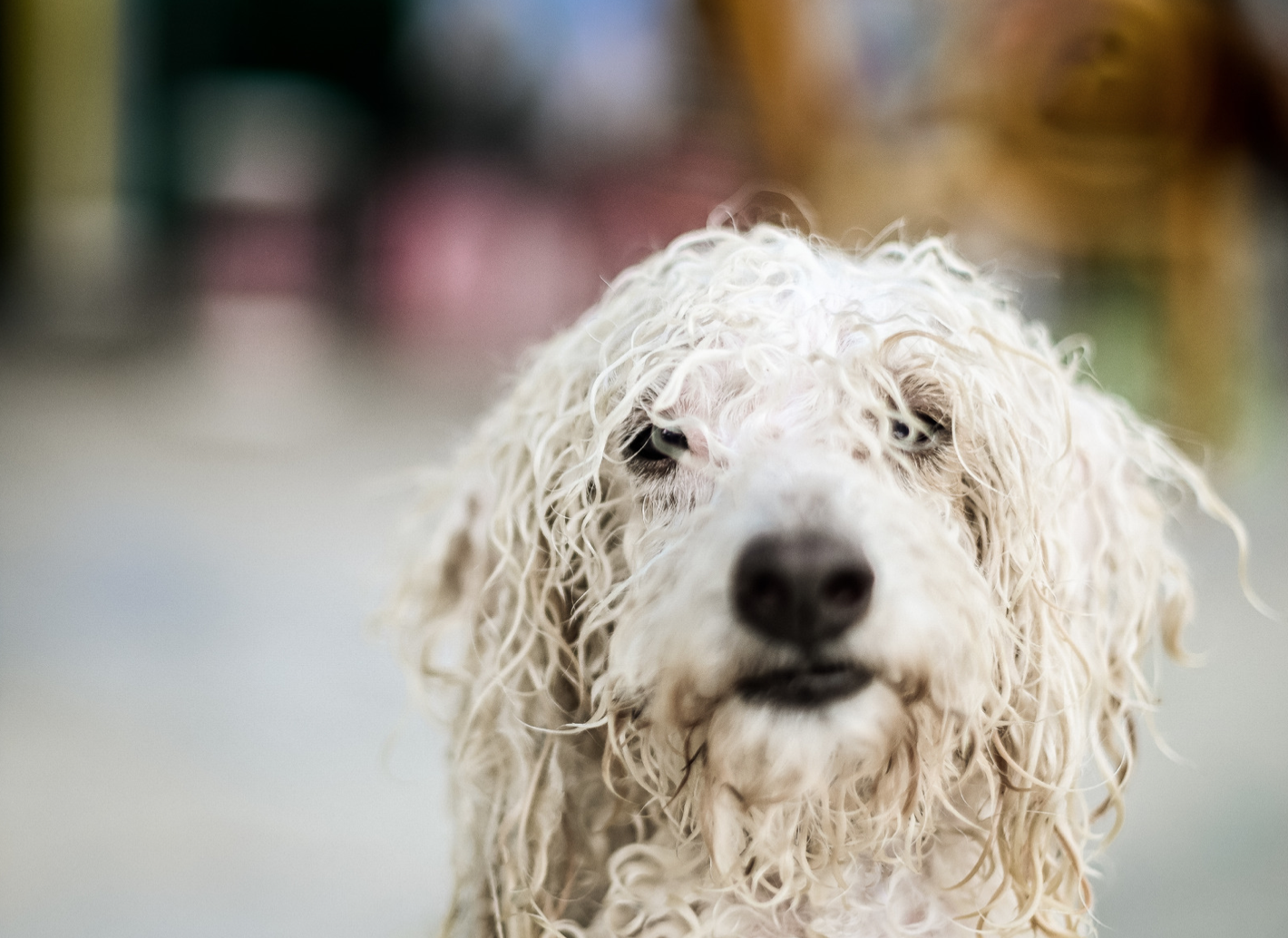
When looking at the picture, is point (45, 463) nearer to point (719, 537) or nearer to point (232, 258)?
point (232, 258)

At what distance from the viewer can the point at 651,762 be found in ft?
3.14

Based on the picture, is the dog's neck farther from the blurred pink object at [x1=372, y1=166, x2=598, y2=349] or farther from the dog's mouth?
the blurred pink object at [x1=372, y1=166, x2=598, y2=349]

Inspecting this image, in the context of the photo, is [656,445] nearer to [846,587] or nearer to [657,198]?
[846,587]

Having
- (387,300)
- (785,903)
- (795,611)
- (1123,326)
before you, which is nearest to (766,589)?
(795,611)

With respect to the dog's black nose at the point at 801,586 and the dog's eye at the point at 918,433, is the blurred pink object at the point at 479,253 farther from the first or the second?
the dog's black nose at the point at 801,586

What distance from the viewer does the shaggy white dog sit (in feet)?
2.80

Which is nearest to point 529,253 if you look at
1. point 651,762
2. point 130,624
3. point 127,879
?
point 130,624

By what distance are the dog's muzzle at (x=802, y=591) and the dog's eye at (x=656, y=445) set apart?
20cm

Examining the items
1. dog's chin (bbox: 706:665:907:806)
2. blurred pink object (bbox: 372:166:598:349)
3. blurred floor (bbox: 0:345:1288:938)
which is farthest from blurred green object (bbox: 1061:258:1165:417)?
dog's chin (bbox: 706:665:907:806)

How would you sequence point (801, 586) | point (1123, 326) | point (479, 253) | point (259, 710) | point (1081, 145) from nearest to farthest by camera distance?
point (801, 586) < point (259, 710) < point (1081, 145) < point (1123, 326) < point (479, 253)

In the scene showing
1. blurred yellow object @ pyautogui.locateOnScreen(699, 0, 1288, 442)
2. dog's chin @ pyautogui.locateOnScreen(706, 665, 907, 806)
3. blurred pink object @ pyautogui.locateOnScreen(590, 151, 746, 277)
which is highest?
blurred pink object @ pyautogui.locateOnScreen(590, 151, 746, 277)

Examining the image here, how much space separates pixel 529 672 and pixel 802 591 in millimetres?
343

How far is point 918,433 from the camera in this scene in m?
1.03

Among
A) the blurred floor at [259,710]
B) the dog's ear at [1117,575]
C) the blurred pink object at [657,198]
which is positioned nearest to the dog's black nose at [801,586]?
the dog's ear at [1117,575]
